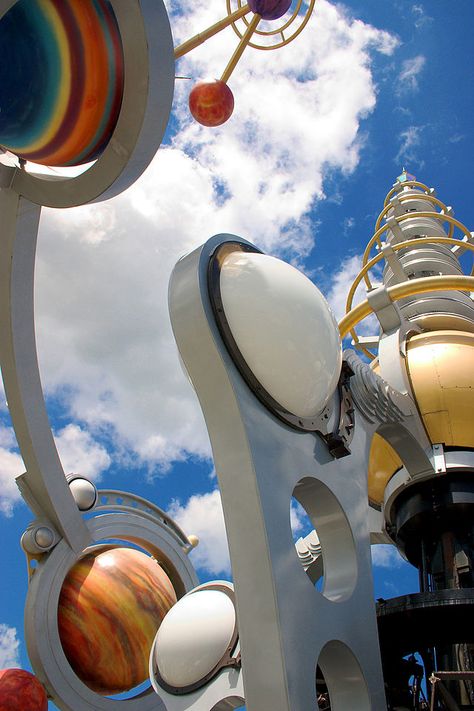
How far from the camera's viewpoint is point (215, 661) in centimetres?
908

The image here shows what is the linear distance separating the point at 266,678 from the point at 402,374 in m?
7.19

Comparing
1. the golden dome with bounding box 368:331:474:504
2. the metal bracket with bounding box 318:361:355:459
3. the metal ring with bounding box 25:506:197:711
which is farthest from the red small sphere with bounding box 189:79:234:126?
the metal ring with bounding box 25:506:197:711

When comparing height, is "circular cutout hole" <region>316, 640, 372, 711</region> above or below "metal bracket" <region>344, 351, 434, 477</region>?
below

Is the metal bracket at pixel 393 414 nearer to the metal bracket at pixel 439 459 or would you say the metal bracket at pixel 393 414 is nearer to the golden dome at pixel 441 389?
the metal bracket at pixel 439 459

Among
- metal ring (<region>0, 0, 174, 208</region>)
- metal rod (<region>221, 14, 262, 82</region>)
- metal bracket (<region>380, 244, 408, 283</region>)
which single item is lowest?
metal ring (<region>0, 0, 174, 208</region>)

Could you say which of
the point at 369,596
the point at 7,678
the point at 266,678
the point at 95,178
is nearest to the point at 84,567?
the point at 7,678

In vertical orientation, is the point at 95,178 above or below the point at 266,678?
above

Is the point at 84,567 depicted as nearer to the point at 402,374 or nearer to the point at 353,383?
the point at 353,383

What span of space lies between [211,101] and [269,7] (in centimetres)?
113

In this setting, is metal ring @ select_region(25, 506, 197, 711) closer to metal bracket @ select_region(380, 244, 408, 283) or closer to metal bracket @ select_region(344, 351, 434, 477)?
metal bracket @ select_region(344, 351, 434, 477)

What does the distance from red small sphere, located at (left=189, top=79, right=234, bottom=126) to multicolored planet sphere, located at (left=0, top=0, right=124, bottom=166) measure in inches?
71.9

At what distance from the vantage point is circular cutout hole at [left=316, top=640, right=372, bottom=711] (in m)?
7.66

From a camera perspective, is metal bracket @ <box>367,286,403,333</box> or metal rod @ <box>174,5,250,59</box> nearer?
metal rod @ <box>174,5,250,59</box>

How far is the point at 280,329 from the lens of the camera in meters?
7.62
